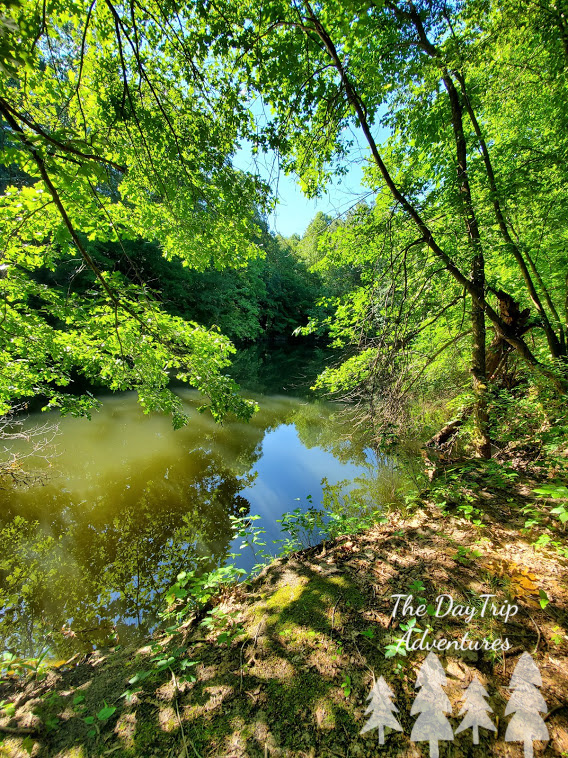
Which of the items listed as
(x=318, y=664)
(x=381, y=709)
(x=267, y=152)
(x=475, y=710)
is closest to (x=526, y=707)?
(x=475, y=710)

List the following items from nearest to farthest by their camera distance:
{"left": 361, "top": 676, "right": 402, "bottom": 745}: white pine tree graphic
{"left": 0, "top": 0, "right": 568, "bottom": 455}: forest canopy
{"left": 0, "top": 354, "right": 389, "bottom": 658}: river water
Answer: {"left": 361, "top": 676, "right": 402, "bottom": 745}: white pine tree graphic, {"left": 0, "top": 0, "right": 568, "bottom": 455}: forest canopy, {"left": 0, "top": 354, "right": 389, "bottom": 658}: river water

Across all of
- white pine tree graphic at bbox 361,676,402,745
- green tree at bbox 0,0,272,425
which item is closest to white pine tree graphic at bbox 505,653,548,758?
white pine tree graphic at bbox 361,676,402,745

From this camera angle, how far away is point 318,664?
1.63 m

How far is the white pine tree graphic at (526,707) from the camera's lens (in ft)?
3.79

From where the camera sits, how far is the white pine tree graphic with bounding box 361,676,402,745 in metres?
1.29

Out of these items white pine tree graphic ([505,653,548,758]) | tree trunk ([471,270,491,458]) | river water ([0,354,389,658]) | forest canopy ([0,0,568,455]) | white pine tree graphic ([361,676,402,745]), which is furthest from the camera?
tree trunk ([471,270,491,458])

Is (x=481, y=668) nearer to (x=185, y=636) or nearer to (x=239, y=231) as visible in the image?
(x=185, y=636)

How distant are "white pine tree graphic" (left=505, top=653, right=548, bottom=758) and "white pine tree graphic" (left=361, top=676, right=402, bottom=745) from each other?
456mm

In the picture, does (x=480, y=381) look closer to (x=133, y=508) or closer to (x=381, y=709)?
(x=381, y=709)

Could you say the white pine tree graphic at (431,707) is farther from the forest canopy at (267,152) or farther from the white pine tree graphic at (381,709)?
the forest canopy at (267,152)

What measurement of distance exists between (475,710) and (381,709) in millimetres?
415

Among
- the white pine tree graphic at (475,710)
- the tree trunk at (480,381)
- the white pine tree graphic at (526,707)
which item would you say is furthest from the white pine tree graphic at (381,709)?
the tree trunk at (480,381)

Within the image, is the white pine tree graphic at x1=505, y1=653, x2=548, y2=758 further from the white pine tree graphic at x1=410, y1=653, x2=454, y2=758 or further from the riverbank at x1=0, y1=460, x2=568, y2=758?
the white pine tree graphic at x1=410, y1=653, x2=454, y2=758

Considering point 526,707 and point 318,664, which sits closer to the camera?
point 526,707
